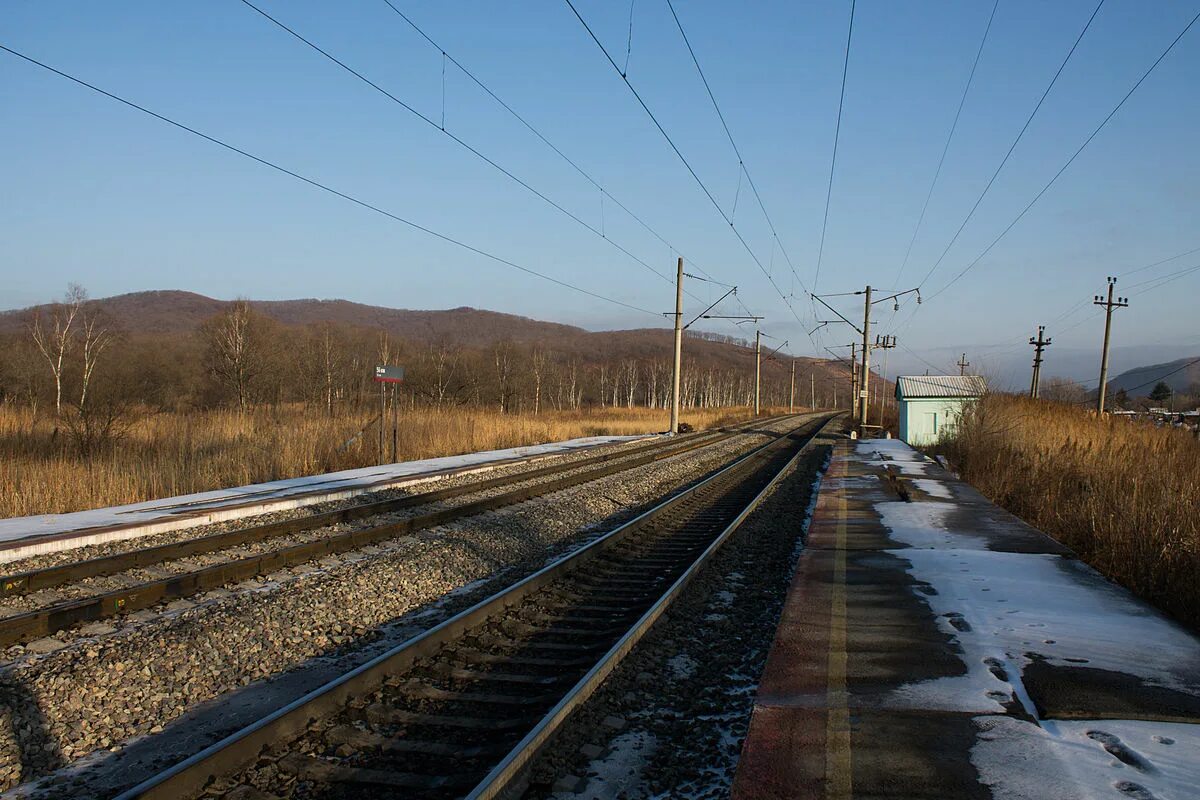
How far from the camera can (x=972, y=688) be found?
4.74 meters

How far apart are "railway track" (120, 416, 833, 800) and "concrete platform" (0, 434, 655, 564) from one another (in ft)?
18.9

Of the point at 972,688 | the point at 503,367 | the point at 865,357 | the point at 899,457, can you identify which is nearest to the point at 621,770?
the point at 972,688

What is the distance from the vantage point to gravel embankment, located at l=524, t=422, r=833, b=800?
3.97 m

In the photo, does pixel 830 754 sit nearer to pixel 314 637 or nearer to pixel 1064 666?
pixel 1064 666

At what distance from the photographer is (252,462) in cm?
1777

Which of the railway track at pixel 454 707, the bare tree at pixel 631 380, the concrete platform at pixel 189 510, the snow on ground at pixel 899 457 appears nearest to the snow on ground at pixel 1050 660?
the railway track at pixel 454 707

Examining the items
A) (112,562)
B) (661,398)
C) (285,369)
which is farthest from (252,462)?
(661,398)

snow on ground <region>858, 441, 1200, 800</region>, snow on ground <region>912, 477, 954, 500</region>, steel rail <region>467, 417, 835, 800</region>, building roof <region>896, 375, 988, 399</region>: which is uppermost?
building roof <region>896, 375, 988, 399</region>

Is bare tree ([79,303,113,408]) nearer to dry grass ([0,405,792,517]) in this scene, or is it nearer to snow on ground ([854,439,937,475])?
dry grass ([0,405,792,517])

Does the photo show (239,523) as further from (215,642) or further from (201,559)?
(215,642)

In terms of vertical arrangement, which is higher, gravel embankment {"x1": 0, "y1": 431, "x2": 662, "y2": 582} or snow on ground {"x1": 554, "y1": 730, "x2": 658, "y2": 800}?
snow on ground {"x1": 554, "y1": 730, "x2": 658, "y2": 800}

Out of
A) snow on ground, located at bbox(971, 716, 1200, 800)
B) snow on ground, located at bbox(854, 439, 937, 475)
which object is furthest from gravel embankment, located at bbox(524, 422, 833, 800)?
snow on ground, located at bbox(854, 439, 937, 475)

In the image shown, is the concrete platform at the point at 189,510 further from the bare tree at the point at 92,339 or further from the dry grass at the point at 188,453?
the bare tree at the point at 92,339

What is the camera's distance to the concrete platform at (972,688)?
3.58 metres
